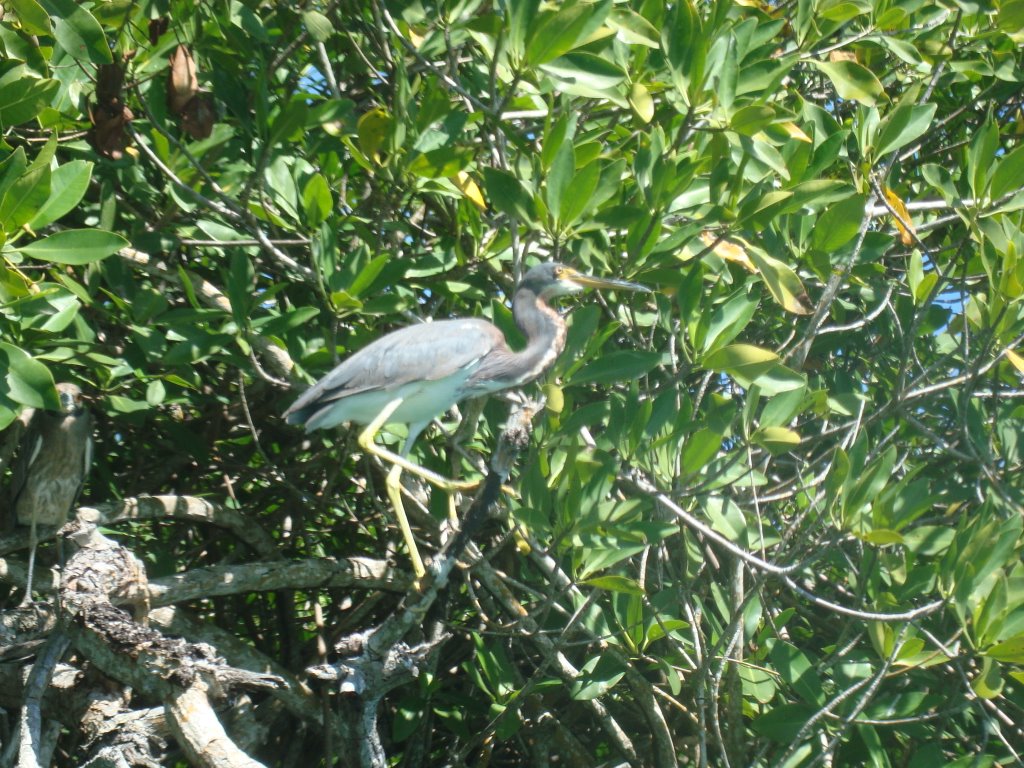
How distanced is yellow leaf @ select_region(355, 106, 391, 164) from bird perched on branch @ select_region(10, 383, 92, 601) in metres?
1.65

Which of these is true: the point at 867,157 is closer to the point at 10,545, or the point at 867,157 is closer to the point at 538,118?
the point at 538,118

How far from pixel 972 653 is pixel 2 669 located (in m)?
3.43

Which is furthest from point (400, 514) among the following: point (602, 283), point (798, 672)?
point (798, 672)

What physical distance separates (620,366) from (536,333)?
892 millimetres

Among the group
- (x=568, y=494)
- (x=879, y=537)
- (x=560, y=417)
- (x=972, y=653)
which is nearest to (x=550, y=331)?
(x=560, y=417)

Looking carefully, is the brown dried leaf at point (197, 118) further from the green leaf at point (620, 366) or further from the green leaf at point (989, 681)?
the green leaf at point (989, 681)

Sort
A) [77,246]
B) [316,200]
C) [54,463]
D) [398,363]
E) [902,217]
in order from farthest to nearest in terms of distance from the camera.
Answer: [54,463], [398,363], [902,217], [316,200], [77,246]

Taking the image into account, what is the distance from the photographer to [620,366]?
385cm

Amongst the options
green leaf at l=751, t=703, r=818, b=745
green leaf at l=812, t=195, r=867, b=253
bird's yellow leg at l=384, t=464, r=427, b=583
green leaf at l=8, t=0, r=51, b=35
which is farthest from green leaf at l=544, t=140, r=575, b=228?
green leaf at l=751, t=703, r=818, b=745

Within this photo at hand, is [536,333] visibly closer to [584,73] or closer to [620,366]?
[620,366]

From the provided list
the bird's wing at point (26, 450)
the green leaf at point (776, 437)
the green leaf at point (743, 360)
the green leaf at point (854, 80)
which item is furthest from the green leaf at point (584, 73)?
the bird's wing at point (26, 450)

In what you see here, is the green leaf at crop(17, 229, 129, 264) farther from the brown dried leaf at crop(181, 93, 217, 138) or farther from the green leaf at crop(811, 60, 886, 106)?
the green leaf at crop(811, 60, 886, 106)

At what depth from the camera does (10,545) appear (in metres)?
4.67

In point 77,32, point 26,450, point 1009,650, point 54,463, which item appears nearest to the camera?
point 1009,650
